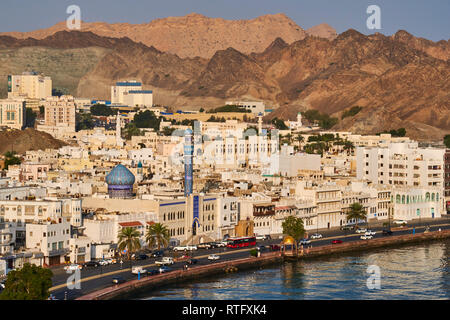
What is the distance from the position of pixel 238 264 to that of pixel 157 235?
5.11m

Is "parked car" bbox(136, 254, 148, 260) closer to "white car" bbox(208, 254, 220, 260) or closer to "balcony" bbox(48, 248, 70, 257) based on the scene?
"white car" bbox(208, 254, 220, 260)

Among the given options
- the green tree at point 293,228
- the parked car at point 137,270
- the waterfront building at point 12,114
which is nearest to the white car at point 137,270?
the parked car at point 137,270

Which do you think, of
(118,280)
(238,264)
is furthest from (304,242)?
(118,280)

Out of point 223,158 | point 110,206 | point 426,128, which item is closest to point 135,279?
point 110,206

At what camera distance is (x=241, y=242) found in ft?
229

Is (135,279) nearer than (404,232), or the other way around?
(135,279)

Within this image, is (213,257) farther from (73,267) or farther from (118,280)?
(118,280)

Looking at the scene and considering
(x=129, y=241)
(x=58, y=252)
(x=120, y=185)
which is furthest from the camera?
(x=120, y=185)

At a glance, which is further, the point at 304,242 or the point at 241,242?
the point at 304,242

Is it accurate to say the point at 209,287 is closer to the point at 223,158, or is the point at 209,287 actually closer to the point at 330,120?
the point at 223,158

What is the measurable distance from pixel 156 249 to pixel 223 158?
5895cm

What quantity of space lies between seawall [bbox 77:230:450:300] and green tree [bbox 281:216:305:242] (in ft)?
3.56

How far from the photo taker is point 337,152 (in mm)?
137250

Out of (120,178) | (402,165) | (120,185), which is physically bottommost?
(120,185)
